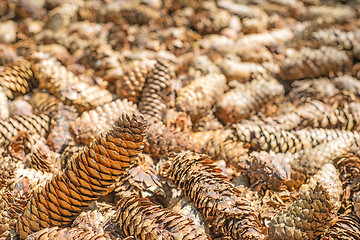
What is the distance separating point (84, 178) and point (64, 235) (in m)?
0.20

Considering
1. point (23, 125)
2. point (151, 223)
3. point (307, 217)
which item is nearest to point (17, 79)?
point (23, 125)

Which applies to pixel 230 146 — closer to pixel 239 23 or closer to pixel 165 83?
pixel 165 83

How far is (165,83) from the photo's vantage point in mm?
1710

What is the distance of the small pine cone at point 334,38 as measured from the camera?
6.94 feet


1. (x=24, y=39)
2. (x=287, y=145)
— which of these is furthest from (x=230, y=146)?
(x=24, y=39)

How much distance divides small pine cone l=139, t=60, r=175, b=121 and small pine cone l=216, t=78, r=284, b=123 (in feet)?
0.91

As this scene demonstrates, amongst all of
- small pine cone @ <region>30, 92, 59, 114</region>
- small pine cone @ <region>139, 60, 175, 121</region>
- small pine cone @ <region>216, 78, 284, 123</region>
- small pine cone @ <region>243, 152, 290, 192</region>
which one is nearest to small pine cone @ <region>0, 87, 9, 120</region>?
small pine cone @ <region>30, 92, 59, 114</region>

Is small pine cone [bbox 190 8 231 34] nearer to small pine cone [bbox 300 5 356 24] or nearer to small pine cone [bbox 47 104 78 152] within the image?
small pine cone [bbox 300 5 356 24]

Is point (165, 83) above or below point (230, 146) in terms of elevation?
above

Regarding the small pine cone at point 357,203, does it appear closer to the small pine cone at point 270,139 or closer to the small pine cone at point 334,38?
the small pine cone at point 270,139

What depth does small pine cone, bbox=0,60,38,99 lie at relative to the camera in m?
1.72

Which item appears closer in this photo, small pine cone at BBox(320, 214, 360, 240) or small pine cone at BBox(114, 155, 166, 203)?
small pine cone at BBox(320, 214, 360, 240)

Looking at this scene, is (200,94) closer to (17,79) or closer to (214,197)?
(214,197)

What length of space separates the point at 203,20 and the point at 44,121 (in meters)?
1.31
